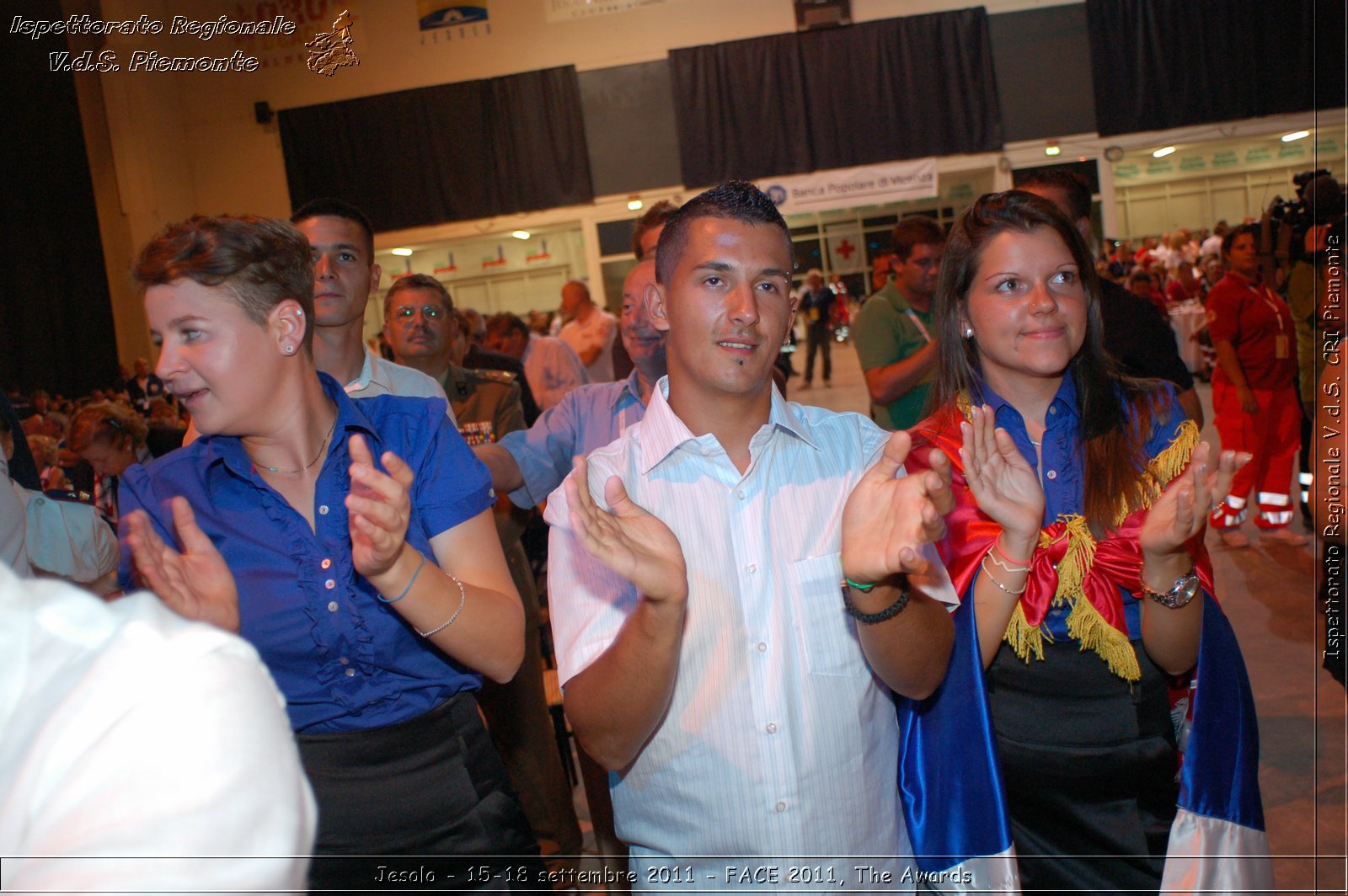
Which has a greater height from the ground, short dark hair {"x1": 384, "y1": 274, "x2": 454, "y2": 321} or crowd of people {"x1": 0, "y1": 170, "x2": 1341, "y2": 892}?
short dark hair {"x1": 384, "y1": 274, "x2": 454, "y2": 321}

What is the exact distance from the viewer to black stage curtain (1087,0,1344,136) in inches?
483

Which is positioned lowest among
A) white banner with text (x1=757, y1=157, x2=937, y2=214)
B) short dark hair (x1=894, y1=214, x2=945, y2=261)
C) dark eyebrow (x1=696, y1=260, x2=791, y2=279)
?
dark eyebrow (x1=696, y1=260, x2=791, y2=279)

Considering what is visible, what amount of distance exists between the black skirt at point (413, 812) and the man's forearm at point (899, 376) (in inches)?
103

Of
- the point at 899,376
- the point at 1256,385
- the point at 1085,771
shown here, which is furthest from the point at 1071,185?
the point at 1256,385

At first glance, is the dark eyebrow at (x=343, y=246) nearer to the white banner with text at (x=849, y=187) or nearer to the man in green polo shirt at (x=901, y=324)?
the man in green polo shirt at (x=901, y=324)

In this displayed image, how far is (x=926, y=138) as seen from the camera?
1284 cm

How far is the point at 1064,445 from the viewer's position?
192cm

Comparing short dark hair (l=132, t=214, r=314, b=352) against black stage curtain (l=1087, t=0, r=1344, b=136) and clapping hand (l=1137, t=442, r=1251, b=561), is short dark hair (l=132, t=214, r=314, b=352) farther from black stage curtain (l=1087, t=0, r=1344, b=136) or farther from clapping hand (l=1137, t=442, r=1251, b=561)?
black stage curtain (l=1087, t=0, r=1344, b=136)

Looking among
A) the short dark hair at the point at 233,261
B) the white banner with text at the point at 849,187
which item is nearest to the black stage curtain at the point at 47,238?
the white banner with text at the point at 849,187

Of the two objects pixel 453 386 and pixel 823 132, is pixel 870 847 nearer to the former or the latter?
pixel 453 386

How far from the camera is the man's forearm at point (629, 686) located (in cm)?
138

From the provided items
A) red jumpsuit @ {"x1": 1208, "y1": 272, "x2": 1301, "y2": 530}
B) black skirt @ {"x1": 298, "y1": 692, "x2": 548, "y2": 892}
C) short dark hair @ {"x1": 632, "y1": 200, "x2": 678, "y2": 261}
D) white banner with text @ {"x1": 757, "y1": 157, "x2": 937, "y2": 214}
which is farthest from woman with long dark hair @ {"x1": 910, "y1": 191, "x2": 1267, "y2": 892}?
white banner with text @ {"x1": 757, "y1": 157, "x2": 937, "y2": 214}

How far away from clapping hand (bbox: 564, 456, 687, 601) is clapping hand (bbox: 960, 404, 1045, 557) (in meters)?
0.55

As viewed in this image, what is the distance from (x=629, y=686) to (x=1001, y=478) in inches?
28.3
